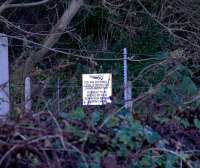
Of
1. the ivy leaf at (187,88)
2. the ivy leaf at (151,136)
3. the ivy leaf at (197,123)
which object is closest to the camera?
the ivy leaf at (151,136)

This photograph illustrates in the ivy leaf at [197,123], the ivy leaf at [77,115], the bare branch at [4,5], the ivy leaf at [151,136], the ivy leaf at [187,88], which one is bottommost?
the ivy leaf at [151,136]

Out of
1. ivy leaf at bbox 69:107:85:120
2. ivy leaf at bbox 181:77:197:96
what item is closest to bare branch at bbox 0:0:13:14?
ivy leaf at bbox 181:77:197:96

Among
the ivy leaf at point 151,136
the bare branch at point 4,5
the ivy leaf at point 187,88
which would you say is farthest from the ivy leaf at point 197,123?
the bare branch at point 4,5

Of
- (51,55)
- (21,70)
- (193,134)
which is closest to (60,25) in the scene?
(51,55)

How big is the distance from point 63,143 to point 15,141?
0.79 ft

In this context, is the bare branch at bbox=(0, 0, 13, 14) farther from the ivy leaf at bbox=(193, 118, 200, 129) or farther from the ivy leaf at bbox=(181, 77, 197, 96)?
the ivy leaf at bbox=(193, 118, 200, 129)

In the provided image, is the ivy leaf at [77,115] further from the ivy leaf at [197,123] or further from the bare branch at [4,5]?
the bare branch at [4,5]

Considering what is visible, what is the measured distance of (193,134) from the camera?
3.95 meters

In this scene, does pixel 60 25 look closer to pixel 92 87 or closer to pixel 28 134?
pixel 92 87

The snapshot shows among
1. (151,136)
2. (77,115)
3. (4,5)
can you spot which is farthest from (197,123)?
(4,5)

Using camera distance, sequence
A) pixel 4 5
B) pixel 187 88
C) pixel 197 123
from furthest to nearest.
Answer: pixel 4 5 → pixel 187 88 → pixel 197 123

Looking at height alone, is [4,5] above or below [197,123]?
above

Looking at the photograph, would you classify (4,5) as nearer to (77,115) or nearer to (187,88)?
(187,88)

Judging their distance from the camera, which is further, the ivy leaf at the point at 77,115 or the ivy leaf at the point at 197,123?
the ivy leaf at the point at 197,123
